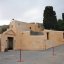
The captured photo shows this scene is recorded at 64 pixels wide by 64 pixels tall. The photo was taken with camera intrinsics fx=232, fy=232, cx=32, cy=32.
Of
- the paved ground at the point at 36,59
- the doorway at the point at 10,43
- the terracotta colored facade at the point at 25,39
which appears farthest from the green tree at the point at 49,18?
the paved ground at the point at 36,59

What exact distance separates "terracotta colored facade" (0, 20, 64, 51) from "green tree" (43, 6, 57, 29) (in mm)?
7189

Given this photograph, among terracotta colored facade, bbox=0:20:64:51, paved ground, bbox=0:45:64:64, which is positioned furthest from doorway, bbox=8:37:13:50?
paved ground, bbox=0:45:64:64

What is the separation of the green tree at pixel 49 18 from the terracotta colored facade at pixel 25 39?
719 cm

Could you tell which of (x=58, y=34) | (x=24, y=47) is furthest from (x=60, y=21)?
(x=24, y=47)

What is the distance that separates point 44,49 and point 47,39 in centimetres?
238

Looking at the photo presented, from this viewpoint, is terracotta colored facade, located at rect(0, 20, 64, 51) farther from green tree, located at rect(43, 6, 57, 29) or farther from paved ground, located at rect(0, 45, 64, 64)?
paved ground, located at rect(0, 45, 64, 64)

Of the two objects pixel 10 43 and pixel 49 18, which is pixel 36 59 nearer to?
pixel 10 43

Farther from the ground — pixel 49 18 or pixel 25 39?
pixel 49 18

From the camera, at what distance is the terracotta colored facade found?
137 feet

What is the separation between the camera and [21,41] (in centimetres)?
4428

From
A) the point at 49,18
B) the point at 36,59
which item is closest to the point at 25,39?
the point at 49,18

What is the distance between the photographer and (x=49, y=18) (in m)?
51.5

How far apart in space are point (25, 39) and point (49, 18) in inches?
405

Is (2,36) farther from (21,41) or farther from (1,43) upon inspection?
(21,41)
